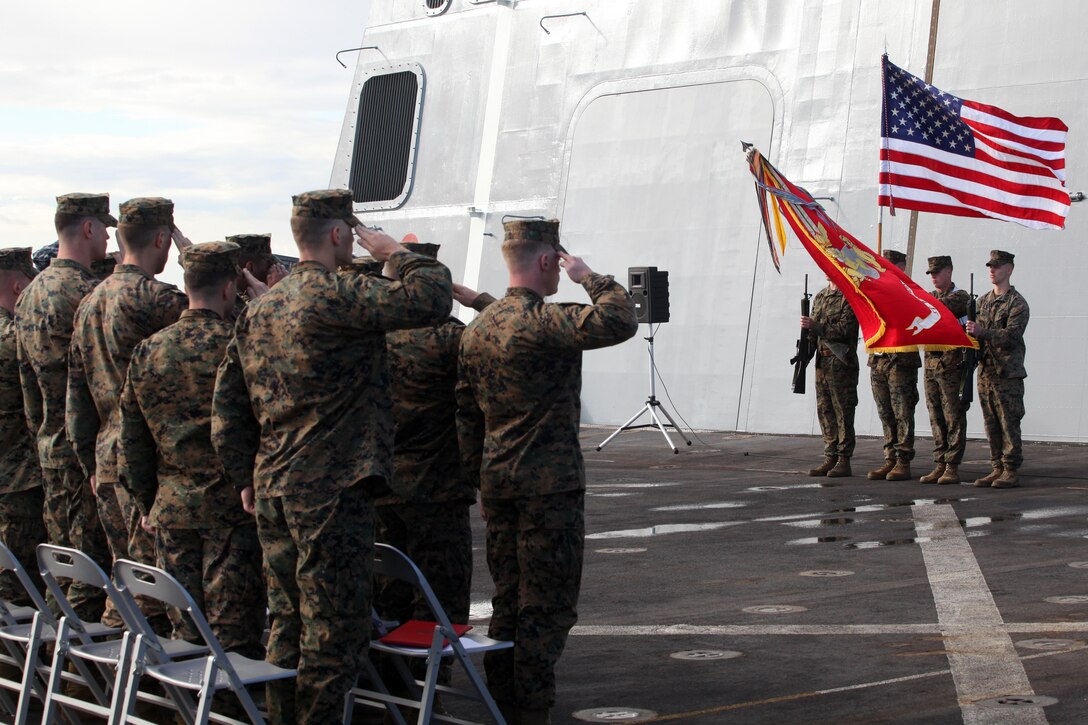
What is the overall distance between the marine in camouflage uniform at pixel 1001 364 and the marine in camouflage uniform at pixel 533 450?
7.35m

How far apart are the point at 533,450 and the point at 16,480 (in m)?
2.97

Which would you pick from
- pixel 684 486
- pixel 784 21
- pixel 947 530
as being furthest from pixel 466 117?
pixel 947 530

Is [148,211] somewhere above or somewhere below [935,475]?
above

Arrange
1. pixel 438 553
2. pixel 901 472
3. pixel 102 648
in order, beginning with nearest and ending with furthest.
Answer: pixel 102 648 < pixel 438 553 < pixel 901 472

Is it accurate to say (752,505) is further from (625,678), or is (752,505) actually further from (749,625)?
(625,678)

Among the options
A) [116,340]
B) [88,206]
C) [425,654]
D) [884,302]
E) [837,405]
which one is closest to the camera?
[425,654]

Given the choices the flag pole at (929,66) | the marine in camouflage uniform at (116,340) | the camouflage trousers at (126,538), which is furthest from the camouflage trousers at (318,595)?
the flag pole at (929,66)

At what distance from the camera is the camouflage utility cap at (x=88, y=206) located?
623 centimetres

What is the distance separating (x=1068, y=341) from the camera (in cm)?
1361

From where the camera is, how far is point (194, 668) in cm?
414

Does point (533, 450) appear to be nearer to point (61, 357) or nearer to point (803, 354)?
point (61, 357)

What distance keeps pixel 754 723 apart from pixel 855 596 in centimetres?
237

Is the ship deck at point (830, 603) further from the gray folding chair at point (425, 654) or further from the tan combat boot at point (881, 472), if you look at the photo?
the gray folding chair at point (425, 654)

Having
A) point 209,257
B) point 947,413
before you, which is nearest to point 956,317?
point 947,413
